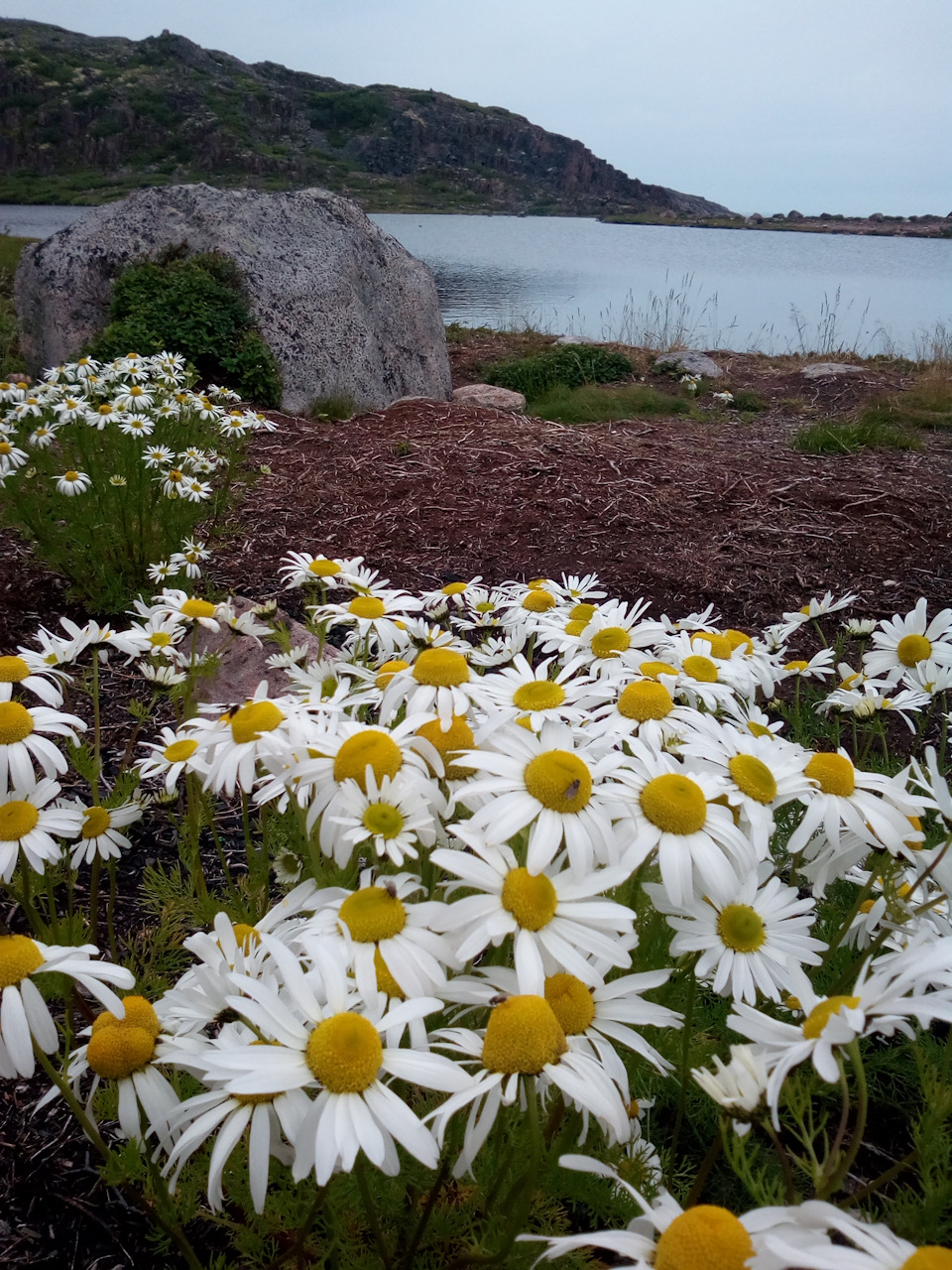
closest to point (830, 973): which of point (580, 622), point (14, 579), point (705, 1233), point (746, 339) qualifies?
point (580, 622)

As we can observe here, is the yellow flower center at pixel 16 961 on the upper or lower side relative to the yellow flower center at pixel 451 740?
lower

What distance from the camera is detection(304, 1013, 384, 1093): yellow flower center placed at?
0.77 meters

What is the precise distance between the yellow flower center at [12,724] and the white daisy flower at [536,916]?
92 cm

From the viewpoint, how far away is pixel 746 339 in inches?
535

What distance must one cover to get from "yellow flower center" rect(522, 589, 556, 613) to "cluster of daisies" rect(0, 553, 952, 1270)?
0.40 meters

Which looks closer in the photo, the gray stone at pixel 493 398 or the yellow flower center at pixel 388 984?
the yellow flower center at pixel 388 984

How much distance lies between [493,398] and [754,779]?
7.65 meters

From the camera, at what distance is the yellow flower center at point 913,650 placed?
192 centimetres

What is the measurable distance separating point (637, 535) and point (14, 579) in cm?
328

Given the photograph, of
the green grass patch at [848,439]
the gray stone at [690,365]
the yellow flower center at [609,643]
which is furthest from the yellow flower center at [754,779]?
the gray stone at [690,365]

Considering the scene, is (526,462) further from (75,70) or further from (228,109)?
(75,70)

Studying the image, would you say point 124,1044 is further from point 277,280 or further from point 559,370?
point 559,370

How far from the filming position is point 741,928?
1052 millimetres

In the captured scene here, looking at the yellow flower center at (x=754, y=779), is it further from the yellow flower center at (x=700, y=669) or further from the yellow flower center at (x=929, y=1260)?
the yellow flower center at (x=929, y=1260)
